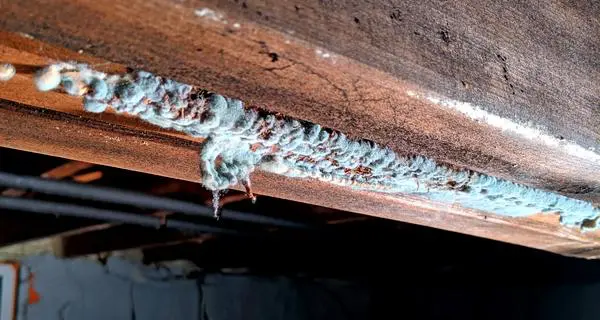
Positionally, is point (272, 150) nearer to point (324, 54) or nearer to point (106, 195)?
point (324, 54)

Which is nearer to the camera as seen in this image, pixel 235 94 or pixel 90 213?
pixel 235 94

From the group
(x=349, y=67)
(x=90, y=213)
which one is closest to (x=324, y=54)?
(x=349, y=67)

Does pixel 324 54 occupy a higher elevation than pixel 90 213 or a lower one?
higher

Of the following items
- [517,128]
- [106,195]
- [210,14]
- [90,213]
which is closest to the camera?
[210,14]

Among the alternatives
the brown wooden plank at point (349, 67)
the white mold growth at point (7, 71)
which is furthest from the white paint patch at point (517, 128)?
the white mold growth at point (7, 71)

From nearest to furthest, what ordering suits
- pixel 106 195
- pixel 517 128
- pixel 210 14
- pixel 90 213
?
1. pixel 210 14
2. pixel 517 128
3. pixel 106 195
4. pixel 90 213

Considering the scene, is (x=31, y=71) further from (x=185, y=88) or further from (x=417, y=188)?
(x=417, y=188)
